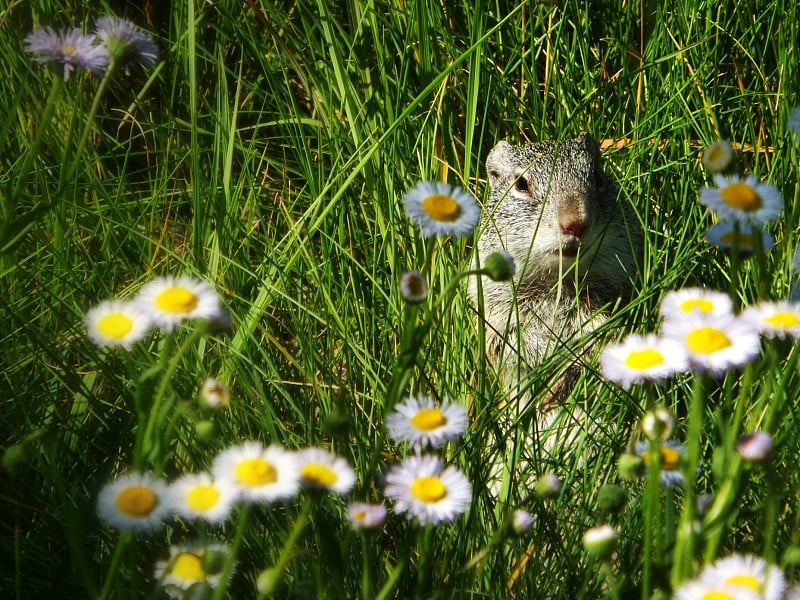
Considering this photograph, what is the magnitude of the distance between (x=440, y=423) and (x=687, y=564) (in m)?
0.39

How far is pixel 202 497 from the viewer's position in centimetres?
134

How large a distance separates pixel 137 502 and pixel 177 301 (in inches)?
11.1

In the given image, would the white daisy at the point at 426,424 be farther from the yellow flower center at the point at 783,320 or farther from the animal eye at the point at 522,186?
the animal eye at the point at 522,186

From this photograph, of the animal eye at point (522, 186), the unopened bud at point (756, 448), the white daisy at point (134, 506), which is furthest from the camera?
the animal eye at point (522, 186)

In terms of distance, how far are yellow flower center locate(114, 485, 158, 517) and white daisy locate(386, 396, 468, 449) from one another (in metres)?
0.34

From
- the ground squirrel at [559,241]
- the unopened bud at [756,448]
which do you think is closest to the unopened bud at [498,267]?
the unopened bud at [756,448]

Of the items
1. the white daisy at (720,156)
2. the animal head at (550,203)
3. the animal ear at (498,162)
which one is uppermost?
the animal ear at (498,162)

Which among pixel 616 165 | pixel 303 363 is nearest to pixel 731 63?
pixel 616 165

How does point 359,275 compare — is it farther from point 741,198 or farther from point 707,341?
point 707,341

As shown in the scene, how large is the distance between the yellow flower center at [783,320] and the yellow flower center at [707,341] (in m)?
0.15

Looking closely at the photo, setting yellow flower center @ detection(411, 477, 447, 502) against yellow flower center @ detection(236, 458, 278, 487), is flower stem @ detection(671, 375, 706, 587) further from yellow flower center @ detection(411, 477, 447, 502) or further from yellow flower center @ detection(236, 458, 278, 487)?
yellow flower center @ detection(236, 458, 278, 487)

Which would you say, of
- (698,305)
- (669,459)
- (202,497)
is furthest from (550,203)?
(202,497)

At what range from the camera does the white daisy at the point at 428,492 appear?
4.64ft

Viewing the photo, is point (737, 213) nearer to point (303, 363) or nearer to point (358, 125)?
point (303, 363)
